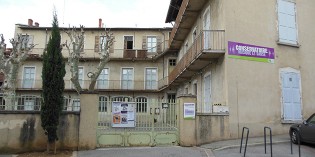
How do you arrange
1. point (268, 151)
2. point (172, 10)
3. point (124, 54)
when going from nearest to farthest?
point (268, 151) < point (172, 10) < point (124, 54)

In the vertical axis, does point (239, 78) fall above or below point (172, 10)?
below

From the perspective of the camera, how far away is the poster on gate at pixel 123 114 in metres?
11.1

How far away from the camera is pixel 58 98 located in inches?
395

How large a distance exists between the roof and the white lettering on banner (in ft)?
34.1

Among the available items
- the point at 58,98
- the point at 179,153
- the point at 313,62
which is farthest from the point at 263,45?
the point at 58,98

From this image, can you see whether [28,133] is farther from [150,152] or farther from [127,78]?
[127,78]

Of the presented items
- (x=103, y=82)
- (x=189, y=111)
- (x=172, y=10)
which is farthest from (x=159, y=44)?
(x=189, y=111)

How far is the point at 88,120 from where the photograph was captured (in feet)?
34.3

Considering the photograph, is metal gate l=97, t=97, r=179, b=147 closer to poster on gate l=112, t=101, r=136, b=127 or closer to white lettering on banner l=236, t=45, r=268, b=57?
poster on gate l=112, t=101, r=136, b=127

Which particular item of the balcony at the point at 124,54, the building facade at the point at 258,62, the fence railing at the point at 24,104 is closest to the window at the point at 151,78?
the balcony at the point at 124,54

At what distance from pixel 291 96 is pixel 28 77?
27.5 meters

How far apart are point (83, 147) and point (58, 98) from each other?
197cm

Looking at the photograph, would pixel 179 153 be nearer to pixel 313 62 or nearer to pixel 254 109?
pixel 254 109

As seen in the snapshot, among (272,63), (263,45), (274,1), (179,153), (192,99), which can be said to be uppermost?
(274,1)
